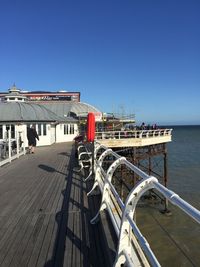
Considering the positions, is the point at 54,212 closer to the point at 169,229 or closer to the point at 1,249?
the point at 1,249

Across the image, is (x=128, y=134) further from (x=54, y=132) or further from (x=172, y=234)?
(x=172, y=234)

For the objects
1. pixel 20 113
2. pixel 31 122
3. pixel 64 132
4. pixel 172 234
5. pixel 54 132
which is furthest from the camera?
pixel 64 132

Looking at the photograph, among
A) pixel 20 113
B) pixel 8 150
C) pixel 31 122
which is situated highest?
pixel 20 113

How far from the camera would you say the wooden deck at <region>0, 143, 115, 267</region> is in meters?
3.86

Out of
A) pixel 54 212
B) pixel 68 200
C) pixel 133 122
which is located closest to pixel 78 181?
pixel 68 200

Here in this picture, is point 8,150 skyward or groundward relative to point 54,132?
groundward

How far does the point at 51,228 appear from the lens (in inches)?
196

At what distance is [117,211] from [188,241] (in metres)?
8.77

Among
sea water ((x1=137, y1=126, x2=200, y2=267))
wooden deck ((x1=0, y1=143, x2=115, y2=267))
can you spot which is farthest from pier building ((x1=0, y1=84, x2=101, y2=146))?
wooden deck ((x1=0, y1=143, x2=115, y2=267))

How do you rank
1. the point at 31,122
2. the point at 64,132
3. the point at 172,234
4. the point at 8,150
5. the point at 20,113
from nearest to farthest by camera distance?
the point at 172,234 < the point at 8,150 < the point at 31,122 < the point at 20,113 < the point at 64,132

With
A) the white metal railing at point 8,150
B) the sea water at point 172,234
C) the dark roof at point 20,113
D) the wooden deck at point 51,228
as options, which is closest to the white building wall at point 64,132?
the dark roof at point 20,113

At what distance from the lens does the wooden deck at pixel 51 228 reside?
3.86 metres

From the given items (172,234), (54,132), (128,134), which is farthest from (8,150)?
(54,132)

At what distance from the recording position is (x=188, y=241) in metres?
12.3
